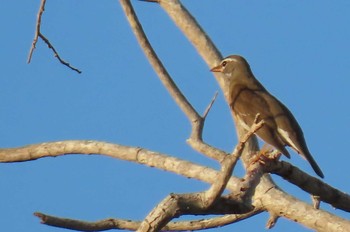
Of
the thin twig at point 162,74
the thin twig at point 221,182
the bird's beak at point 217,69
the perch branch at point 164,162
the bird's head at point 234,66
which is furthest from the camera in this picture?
the bird's head at point 234,66

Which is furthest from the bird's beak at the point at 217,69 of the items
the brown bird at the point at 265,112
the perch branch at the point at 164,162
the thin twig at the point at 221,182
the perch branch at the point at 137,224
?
the thin twig at the point at 221,182

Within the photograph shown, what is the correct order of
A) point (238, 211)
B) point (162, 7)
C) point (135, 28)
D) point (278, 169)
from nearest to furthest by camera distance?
point (238, 211) → point (278, 169) → point (135, 28) → point (162, 7)

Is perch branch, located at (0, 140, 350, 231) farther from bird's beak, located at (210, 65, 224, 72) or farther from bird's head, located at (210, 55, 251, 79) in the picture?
bird's head, located at (210, 55, 251, 79)

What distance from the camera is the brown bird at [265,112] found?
940cm

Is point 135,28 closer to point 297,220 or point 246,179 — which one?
point 297,220

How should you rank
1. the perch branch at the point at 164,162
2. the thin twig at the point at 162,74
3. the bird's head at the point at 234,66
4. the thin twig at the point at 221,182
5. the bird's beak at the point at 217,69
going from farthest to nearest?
the bird's head at the point at 234,66 < the bird's beak at the point at 217,69 < the thin twig at the point at 162,74 < the perch branch at the point at 164,162 < the thin twig at the point at 221,182

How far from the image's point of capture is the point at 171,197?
19.2ft

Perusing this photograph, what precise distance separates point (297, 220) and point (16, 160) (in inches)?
113

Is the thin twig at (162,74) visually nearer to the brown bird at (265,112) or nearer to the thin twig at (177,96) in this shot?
the thin twig at (177,96)

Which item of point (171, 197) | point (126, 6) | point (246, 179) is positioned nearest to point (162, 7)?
point (126, 6)

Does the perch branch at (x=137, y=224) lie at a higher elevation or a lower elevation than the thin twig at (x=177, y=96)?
lower

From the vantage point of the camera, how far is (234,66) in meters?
11.7

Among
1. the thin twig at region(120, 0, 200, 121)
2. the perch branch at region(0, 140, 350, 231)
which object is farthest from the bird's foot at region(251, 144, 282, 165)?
the thin twig at region(120, 0, 200, 121)

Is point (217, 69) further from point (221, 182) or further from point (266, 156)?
point (221, 182)
